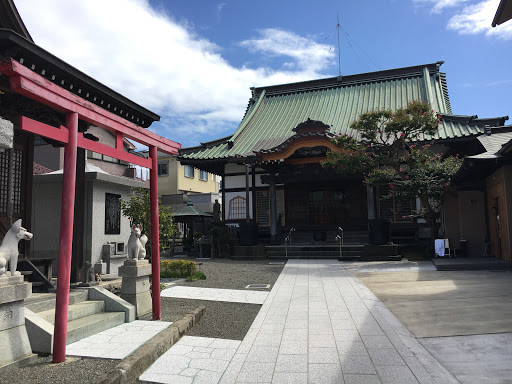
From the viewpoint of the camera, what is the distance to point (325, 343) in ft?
16.8

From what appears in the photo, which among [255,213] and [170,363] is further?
[255,213]

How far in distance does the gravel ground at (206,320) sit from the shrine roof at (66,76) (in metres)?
4.34

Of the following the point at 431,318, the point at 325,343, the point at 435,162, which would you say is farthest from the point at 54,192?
the point at 435,162

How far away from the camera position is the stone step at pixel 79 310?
16.9ft

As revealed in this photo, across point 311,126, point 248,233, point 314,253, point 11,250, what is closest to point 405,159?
point 311,126

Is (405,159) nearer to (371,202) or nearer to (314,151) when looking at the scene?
(371,202)

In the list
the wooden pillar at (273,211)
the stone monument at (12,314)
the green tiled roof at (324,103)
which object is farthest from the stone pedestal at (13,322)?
the wooden pillar at (273,211)

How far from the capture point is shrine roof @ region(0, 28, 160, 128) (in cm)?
560

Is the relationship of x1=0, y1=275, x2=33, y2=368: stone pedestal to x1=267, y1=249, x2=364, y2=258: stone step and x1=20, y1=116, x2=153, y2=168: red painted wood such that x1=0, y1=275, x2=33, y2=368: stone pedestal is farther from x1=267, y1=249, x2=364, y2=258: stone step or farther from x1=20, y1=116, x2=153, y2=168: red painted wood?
x1=267, y1=249, x2=364, y2=258: stone step

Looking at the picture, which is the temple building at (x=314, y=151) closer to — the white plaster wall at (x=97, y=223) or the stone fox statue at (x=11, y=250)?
the white plaster wall at (x=97, y=223)

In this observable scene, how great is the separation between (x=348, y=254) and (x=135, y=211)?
1037 centimetres

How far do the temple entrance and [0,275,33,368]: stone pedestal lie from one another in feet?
53.6

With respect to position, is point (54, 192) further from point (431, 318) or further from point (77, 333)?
point (431, 318)

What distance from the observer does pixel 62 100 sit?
4.15 metres
